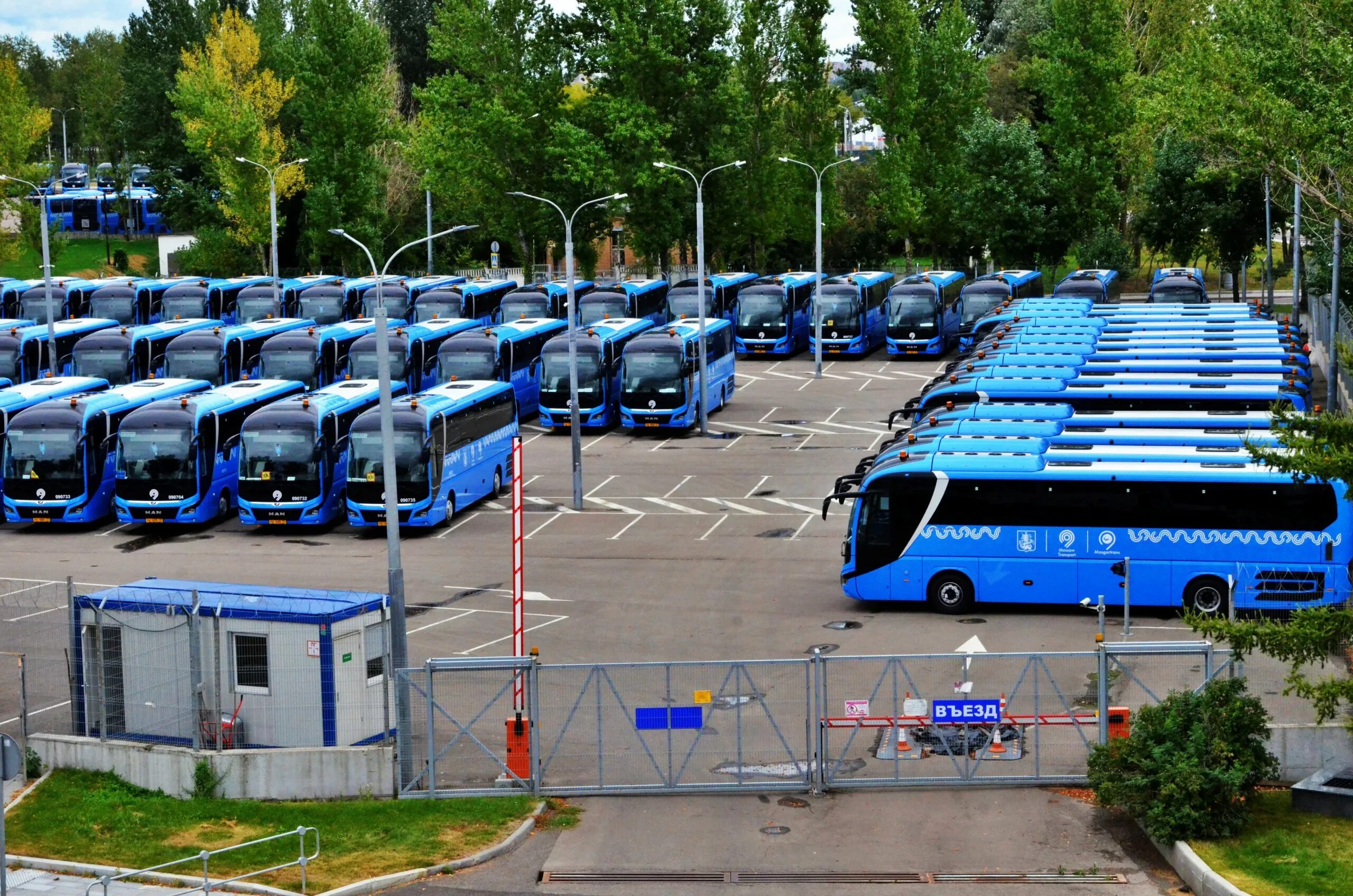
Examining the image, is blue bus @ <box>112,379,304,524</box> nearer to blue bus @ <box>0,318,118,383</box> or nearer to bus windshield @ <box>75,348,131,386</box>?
bus windshield @ <box>75,348,131,386</box>

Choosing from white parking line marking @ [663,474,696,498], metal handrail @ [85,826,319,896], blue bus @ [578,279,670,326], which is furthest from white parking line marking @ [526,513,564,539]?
blue bus @ [578,279,670,326]

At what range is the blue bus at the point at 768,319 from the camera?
6284 centimetres

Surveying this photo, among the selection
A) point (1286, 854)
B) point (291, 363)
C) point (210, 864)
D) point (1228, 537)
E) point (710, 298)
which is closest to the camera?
point (1286, 854)

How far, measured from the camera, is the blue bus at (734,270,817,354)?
62.8 metres

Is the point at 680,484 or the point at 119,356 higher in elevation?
the point at 119,356

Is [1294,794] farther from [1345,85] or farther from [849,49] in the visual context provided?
[849,49]

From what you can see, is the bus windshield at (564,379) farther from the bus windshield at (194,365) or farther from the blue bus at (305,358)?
the bus windshield at (194,365)

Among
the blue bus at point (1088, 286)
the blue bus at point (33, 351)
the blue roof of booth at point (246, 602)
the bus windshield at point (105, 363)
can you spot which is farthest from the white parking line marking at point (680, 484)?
the blue bus at point (1088, 286)

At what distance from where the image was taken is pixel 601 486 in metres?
41.3

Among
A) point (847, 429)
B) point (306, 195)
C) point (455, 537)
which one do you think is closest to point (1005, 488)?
point (455, 537)

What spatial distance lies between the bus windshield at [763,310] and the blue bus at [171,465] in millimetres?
27896

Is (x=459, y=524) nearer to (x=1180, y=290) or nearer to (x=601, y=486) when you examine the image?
(x=601, y=486)

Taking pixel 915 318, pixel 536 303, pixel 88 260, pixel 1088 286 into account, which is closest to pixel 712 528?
pixel 915 318

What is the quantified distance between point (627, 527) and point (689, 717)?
54.0 feet
